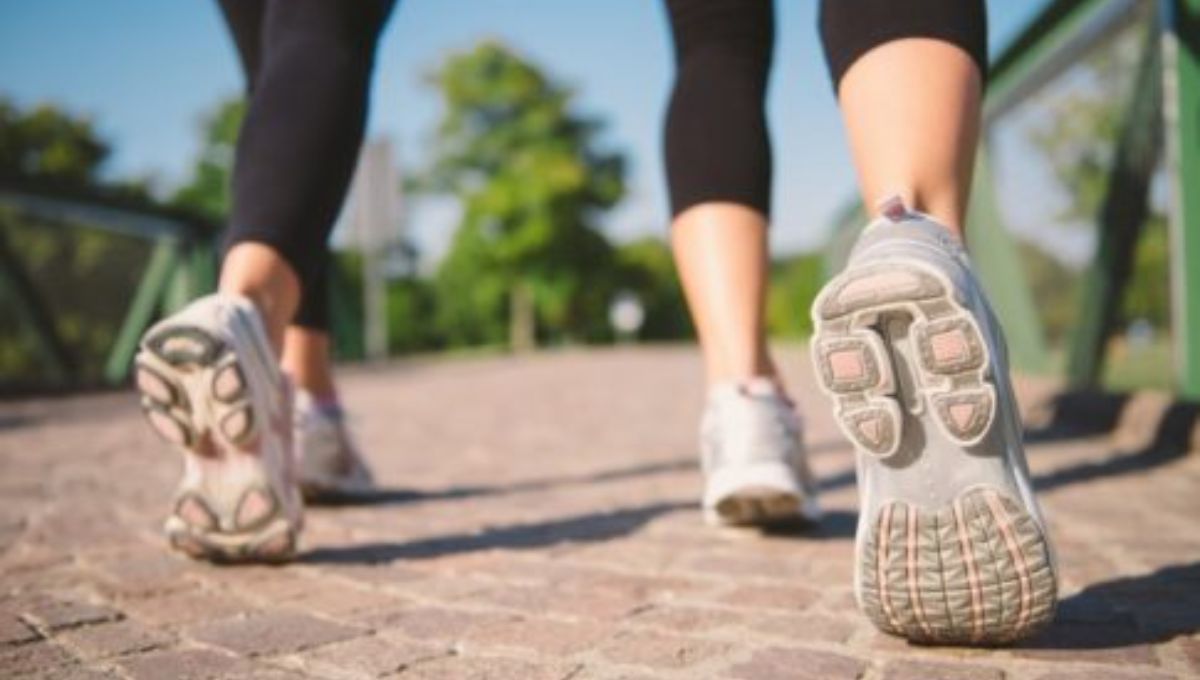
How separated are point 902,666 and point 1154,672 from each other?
215 mm

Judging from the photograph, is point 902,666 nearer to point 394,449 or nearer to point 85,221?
point 394,449

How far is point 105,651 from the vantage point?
1.00 metres

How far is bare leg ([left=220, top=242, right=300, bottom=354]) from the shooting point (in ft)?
4.28

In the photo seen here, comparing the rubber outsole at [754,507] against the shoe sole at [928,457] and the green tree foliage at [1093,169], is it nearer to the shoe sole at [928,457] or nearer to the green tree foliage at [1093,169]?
the shoe sole at [928,457]

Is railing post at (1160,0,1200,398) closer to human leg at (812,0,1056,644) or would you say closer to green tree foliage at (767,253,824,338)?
human leg at (812,0,1056,644)

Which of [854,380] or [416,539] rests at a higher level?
[854,380]

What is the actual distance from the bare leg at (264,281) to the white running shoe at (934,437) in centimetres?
73

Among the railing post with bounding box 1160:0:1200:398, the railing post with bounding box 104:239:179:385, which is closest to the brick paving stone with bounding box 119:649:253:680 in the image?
the railing post with bounding box 1160:0:1200:398

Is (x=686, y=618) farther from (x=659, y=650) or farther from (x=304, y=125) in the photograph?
(x=304, y=125)

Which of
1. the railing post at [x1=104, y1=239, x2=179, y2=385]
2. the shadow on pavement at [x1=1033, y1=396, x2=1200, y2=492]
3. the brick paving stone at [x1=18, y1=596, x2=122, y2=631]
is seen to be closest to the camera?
the brick paving stone at [x1=18, y1=596, x2=122, y2=631]

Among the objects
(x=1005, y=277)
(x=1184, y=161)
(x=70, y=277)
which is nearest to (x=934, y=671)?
(x=1184, y=161)

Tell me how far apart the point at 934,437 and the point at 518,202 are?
32717mm

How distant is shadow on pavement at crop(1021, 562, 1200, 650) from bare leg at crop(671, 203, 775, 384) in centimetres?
54

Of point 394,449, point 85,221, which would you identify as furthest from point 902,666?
point 85,221
